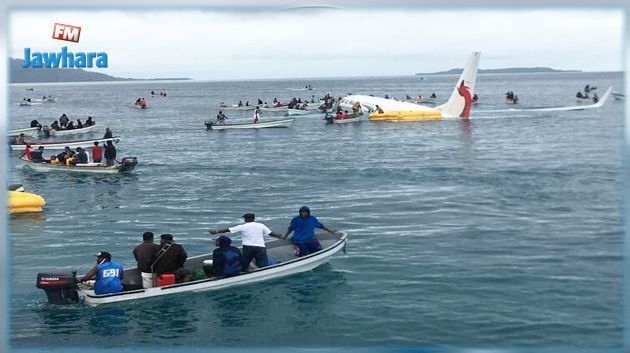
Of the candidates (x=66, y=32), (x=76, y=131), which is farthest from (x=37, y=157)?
(x=66, y=32)

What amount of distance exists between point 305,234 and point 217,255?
6.12ft

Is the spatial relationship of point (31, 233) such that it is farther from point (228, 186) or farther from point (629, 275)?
point (629, 275)

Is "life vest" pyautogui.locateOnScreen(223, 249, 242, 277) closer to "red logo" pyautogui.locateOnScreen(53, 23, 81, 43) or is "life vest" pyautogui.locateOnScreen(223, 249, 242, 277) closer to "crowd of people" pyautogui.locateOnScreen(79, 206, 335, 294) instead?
"crowd of people" pyautogui.locateOnScreen(79, 206, 335, 294)

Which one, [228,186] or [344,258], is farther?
[228,186]

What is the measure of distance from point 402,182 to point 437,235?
23.2 ft

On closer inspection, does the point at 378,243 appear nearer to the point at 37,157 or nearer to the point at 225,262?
the point at 225,262

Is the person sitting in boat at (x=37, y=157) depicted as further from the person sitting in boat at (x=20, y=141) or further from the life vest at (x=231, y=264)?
the life vest at (x=231, y=264)

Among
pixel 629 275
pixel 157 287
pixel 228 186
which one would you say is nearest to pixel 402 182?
pixel 228 186

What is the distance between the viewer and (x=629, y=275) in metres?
8.52

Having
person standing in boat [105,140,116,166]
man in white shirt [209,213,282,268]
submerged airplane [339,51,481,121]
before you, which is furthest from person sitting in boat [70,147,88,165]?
man in white shirt [209,213,282,268]

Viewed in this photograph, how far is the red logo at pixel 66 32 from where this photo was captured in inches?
351

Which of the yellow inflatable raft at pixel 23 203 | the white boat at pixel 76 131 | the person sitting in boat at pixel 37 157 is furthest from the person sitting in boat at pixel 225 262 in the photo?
the white boat at pixel 76 131

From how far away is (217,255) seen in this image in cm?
1375

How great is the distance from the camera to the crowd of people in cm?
1295
